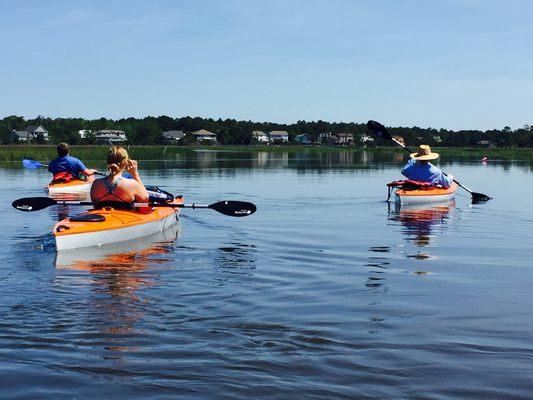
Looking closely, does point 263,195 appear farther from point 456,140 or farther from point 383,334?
point 456,140

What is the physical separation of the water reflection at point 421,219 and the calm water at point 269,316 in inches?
7.0

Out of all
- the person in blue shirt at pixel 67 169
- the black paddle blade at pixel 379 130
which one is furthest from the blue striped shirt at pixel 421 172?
the person in blue shirt at pixel 67 169

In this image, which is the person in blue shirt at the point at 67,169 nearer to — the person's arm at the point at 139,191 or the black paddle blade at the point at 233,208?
the black paddle blade at the point at 233,208

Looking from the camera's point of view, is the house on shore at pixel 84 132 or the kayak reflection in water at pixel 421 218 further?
the house on shore at pixel 84 132

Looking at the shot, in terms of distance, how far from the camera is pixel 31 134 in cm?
18600

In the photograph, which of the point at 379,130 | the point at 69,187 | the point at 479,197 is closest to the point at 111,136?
the point at 69,187

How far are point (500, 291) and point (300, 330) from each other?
11.6ft

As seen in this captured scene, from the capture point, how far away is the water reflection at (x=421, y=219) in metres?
14.7

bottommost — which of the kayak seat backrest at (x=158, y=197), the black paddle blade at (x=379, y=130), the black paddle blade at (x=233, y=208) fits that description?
the black paddle blade at (x=233, y=208)

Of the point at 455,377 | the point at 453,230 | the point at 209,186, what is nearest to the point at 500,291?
the point at 455,377

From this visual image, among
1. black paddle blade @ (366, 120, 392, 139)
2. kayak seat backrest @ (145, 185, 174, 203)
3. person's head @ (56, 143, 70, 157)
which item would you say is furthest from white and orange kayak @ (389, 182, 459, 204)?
person's head @ (56, 143, 70, 157)

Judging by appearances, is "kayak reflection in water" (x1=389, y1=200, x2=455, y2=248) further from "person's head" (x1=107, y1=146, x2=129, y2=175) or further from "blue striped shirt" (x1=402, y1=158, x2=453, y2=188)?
"person's head" (x1=107, y1=146, x2=129, y2=175)

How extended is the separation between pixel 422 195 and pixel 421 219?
266 cm

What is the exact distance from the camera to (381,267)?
11.1 meters
